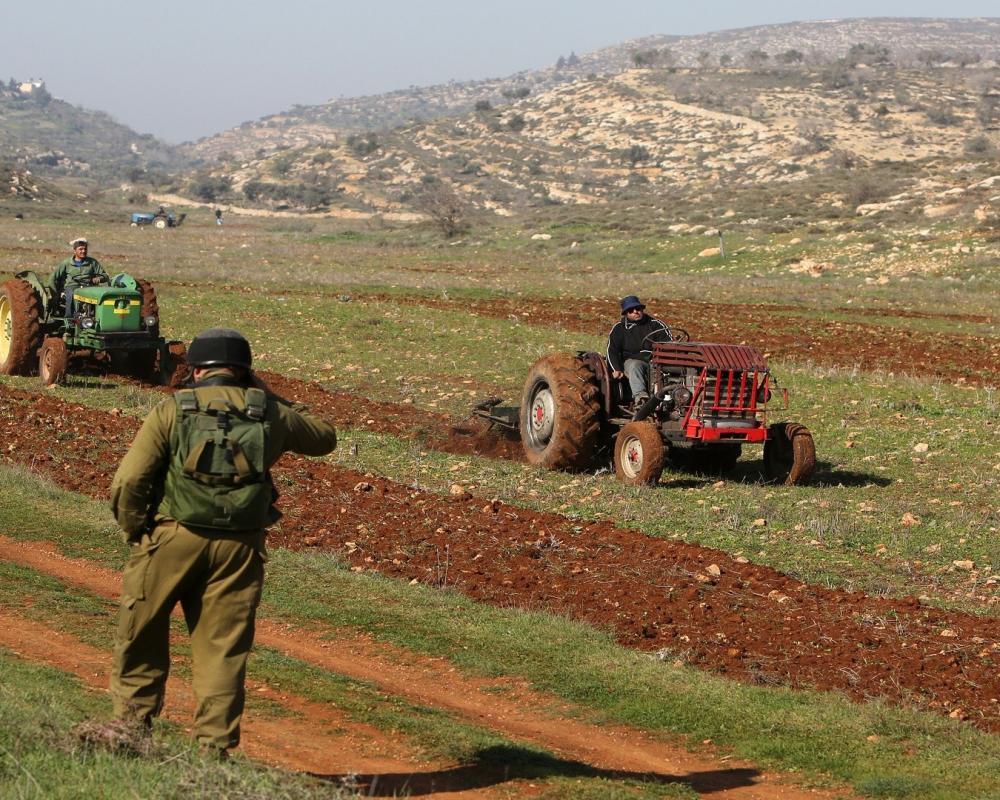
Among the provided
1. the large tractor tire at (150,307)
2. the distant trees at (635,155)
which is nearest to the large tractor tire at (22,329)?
the large tractor tire at (150,307)

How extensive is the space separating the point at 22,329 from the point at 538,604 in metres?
12.3

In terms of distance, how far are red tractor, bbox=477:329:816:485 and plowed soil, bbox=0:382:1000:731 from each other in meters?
2.02

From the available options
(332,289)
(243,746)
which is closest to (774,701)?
(243,746)

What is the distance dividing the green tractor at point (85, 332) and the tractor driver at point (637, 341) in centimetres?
720

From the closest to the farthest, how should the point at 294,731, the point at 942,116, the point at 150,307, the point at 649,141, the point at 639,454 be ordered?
the point at 294,731 < the point at 639,454 < the point at 150,307 < the point at 942,116 < the point at 649,141

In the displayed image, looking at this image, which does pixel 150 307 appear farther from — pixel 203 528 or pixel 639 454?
pixel 203 528

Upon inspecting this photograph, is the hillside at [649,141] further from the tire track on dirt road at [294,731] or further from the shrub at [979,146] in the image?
the tire track on dirt road at [294,731]

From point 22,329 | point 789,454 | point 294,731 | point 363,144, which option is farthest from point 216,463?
point 363,144

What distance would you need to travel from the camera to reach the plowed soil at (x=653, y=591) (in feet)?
28.6

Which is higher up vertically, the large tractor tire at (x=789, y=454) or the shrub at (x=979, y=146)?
the shrub at (x=979, y=146)

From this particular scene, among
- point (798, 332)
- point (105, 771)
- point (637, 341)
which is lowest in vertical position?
point (105, 771)

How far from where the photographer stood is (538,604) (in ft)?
33.3

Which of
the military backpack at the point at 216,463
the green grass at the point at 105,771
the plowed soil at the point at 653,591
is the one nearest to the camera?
the green grass at the point at 105,771

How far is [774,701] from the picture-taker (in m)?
8.25
